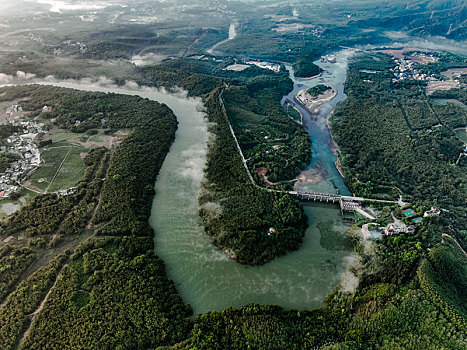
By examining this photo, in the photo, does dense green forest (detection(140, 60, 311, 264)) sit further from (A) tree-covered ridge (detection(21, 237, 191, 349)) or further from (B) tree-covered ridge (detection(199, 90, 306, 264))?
(A) tree-covered ridge (detection(21, 237, 191, 349))

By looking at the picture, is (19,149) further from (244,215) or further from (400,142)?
(400,142)

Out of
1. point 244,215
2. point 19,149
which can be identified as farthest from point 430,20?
point 19,149

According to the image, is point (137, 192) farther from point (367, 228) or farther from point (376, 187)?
point (376, 187)

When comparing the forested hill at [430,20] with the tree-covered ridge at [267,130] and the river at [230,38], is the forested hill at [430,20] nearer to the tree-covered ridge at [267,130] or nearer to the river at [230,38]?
the river at [230,38]

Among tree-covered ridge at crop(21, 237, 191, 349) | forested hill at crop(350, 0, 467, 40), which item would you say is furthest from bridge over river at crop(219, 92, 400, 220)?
forested hill at crop(350, 0, 467, 40)

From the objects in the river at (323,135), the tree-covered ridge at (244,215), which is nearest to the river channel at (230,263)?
the tree-covered ridge at (244,215)
